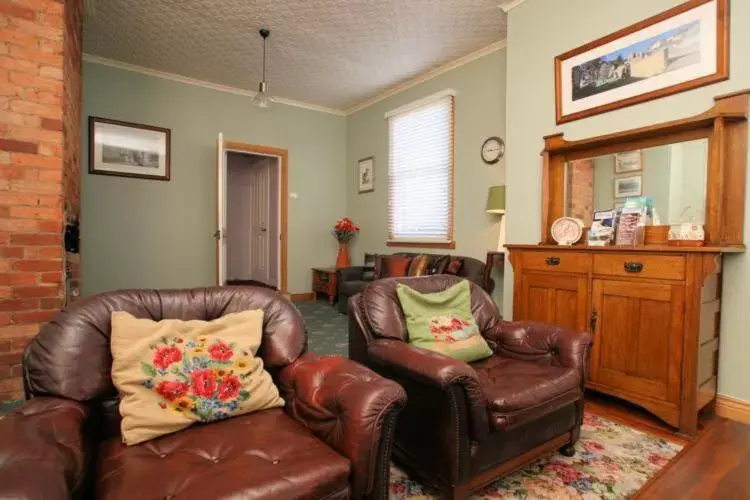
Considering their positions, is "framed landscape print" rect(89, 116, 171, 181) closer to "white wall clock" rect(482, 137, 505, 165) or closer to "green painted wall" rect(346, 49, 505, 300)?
"green painted wall" rect(346, 49, 505, 300)

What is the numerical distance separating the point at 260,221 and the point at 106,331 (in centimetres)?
544

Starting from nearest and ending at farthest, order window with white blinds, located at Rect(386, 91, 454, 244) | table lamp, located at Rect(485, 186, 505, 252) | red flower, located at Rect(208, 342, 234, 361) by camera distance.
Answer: red flower, located at Rect(208, 342, 234, 361) → table lamp, located at Rect(485, 186, 505, 252) → window with white blinds, located at Rect(386, 91, 454, 244)

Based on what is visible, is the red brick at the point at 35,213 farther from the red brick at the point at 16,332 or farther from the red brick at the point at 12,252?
the red brick at the point at 16,332

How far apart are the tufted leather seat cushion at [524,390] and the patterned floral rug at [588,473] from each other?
0.33 m

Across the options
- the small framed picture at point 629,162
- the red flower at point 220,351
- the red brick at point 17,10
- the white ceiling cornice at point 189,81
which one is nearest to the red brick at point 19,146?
the red brick at point 17,10

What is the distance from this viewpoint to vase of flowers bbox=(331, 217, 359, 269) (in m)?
5.95

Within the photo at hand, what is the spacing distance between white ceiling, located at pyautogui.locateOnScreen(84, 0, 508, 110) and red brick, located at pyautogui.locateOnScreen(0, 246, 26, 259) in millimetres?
2379

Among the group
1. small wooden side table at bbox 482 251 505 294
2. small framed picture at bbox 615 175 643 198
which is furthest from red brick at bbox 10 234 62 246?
small framed picture at bbox 615 175 643 198

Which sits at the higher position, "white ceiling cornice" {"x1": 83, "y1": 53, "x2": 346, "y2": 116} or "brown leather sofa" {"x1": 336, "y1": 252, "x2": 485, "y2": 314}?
"white ceiling cornice" {"x1": 83, "y1": 53, "x2": 346, "y2": 116}

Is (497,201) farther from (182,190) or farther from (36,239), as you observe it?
(182,190)

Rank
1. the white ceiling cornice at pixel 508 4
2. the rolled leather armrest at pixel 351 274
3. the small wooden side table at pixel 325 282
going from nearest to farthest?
the white ceiling cornice at pixel 508 4 → the rolled leather armrest at pixel 351 274 → the small wooden side table at pixel 325 282

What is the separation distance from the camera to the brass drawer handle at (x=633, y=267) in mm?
2217

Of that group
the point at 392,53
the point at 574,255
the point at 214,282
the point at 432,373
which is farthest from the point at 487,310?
the point at 214,282

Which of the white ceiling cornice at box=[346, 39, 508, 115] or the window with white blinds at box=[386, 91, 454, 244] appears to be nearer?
the white ceiling cornice at box=[346, 39, 508, 115]
